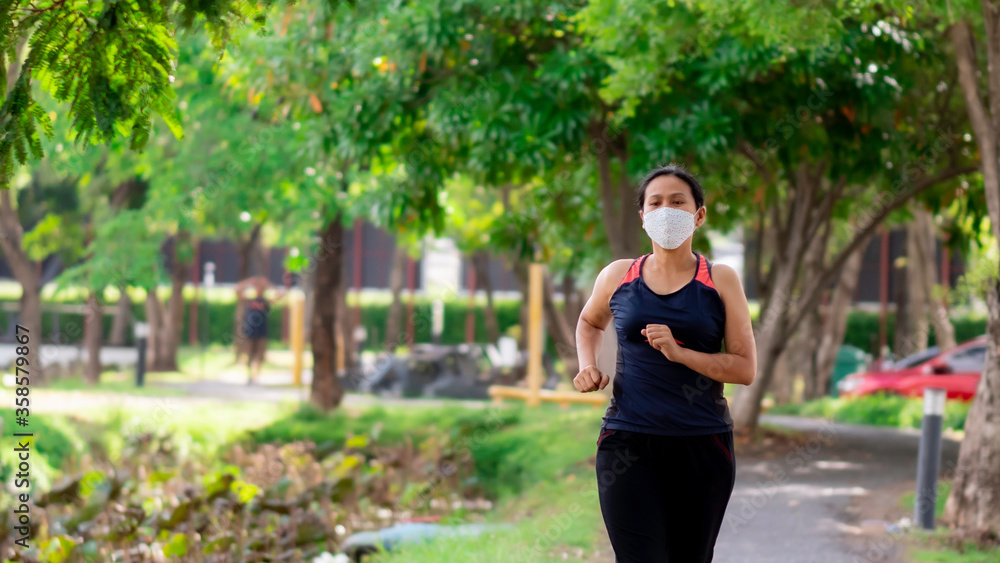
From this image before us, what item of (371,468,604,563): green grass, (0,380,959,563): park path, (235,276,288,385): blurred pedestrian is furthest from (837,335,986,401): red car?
(235,276,288,385): blurred pedestrian

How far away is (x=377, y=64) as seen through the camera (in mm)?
9445

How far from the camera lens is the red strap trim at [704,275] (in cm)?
325

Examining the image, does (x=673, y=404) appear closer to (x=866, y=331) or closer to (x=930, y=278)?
(x=930, y=278)

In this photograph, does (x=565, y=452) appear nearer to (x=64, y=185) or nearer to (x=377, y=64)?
(x=377, y=64)

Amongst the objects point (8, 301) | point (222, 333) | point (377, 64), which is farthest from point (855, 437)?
point (8, 301)

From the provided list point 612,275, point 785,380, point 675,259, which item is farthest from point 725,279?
point 785,380

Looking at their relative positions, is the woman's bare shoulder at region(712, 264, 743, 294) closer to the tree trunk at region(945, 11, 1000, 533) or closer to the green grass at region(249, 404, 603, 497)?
the tree trunk at region(945, 11, 1000, 533)

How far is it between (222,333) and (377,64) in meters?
29.1

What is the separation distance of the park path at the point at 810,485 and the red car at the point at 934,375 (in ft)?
10.2

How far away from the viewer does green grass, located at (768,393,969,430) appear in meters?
15.4

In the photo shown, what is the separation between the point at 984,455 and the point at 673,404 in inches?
181

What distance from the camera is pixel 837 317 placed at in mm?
19547

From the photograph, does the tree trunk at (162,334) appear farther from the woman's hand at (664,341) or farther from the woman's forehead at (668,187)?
the woman's hand at (664,341)

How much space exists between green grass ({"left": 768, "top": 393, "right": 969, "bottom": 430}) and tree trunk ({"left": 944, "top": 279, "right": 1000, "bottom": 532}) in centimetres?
816
